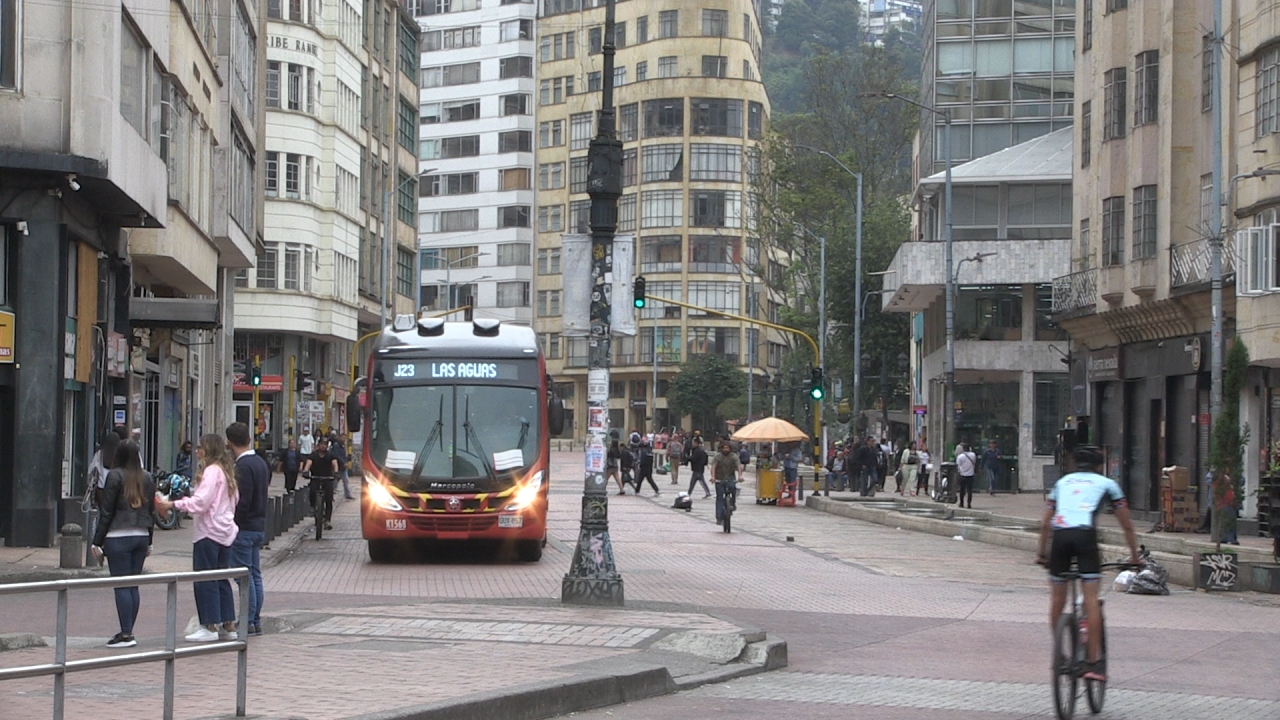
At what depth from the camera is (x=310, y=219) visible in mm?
65375

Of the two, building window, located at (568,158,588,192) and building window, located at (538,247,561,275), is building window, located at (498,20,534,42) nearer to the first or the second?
building window, located at (568,158,588,192)

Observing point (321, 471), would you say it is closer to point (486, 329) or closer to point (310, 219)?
point (486, 329)

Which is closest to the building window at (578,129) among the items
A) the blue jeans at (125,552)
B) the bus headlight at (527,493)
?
the bus headlight at (527,493)

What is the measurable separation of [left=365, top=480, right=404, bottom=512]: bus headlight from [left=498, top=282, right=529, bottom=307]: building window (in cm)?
9868

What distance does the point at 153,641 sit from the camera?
318 inches

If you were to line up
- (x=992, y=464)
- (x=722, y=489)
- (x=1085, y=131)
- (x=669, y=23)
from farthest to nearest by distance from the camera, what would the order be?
(x=669, y=23) → (x=992, y=464) → (x=1085, y=131) → (x=722, y=489)

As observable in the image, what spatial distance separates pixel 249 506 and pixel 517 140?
108 m

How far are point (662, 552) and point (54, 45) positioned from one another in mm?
11475

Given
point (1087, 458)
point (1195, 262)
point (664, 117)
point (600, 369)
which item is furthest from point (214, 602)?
point (664, 117)

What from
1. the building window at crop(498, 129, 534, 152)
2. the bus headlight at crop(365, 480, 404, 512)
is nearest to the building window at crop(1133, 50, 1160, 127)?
the bus headlight at crop(365, 480, 404, 512)

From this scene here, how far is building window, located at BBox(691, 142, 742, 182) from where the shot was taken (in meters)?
111

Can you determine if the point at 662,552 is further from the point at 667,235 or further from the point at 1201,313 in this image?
the point at 667,235

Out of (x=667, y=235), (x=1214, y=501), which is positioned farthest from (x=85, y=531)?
(x=667, y=235)

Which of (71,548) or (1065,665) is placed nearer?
(1065,665)
